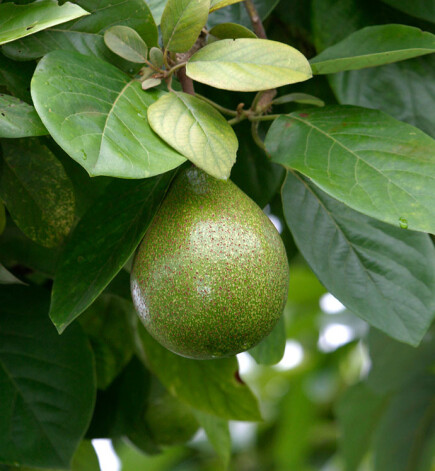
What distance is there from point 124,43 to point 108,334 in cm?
61

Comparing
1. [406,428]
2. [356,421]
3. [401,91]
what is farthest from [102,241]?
[406,428]

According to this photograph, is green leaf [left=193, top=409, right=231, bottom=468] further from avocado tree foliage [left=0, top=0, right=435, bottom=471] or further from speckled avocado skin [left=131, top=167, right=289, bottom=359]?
speckled avocado skin [left=131, top=167, right=289, bottom=359]

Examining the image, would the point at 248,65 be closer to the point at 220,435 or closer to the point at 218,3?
the point at 218,3

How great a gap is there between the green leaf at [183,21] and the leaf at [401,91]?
1.18 ft

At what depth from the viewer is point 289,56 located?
0.74 metres

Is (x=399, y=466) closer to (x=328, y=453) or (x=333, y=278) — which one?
(x=328, y=453)

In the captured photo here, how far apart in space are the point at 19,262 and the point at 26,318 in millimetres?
121

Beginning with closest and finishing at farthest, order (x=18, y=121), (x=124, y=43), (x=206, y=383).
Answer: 1. (x=18, y=121)
2. (x=124, y=43)
3. (x=206, y=383)

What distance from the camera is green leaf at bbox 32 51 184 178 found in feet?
2.10

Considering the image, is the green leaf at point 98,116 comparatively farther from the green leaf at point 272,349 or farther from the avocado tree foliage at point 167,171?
the green leaf at point 272,349

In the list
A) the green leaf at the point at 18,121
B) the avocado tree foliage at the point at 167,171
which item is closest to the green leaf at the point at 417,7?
the avocado tree foliage at the point at 167,171

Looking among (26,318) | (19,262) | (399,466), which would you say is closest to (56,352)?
(26,318)

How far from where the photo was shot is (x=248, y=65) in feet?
2.41

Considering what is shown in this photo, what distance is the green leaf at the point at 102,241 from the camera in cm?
81
